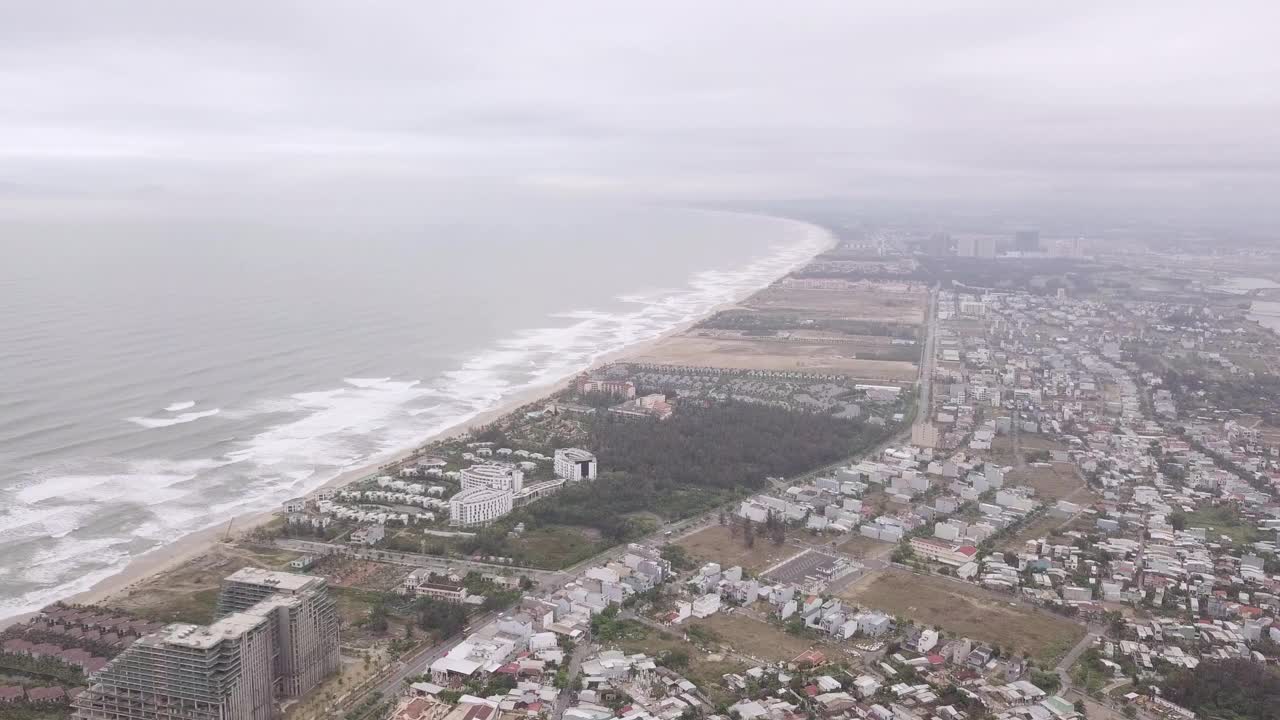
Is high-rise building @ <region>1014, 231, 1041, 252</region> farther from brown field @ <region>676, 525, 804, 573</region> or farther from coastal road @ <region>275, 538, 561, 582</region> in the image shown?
coastal road @ <region>275, 538, 561, 582</region>

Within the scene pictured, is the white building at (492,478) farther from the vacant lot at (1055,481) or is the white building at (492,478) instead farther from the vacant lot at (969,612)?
the vacant lot at (1055,481)

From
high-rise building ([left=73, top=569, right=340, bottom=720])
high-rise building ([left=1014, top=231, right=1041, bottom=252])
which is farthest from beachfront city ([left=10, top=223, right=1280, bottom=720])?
high-rise building ([left=1014, top=231, right=1041, bottom=252])

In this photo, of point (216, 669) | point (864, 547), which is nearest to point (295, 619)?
point (216, 669)

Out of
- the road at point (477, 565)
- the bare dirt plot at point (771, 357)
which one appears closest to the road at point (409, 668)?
the road at point (477, 565)

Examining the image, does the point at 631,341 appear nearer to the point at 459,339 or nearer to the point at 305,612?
the point at 459,339

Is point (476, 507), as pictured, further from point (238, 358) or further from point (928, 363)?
point (928, 363)

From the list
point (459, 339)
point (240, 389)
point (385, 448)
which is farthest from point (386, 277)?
point (385, 448)
